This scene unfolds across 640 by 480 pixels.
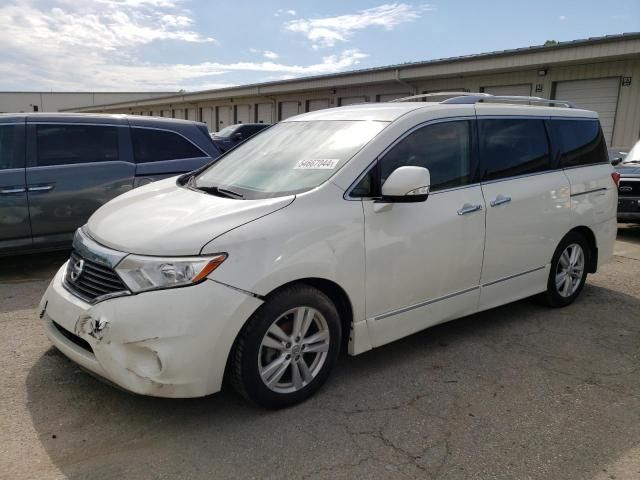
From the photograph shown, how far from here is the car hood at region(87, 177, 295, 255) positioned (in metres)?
2.74

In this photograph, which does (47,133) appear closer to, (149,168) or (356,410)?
(149,168)

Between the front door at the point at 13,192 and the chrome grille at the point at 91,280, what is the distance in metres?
2.69

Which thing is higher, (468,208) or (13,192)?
(468,208)

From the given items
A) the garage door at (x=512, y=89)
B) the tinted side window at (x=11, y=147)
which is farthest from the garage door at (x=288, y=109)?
the tinted side window at (x=11, y=147)

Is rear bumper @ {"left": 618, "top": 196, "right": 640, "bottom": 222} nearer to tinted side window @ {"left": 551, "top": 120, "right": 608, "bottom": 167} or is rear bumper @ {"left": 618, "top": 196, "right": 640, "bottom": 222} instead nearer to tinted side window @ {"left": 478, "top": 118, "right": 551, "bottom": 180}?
tinted side window @ {"left": 551, "top": 120, "right": 608, "bottom": 167}

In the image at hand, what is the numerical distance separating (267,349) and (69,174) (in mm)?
3819

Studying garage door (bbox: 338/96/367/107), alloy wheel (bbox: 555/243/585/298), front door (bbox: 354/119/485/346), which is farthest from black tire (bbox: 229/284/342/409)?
garage door (bbox: 338/96/367/107)

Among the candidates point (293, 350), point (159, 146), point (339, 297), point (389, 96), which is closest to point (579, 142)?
point (339, 297)

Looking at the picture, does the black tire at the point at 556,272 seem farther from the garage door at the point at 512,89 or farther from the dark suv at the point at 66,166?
the garage door at the point at 512,89

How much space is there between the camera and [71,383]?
10.7ft

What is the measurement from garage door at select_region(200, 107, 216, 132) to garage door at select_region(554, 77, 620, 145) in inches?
900

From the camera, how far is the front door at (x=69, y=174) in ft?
17.9

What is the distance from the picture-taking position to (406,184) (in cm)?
313

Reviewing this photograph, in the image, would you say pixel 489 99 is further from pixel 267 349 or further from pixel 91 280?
pixel 91 280
